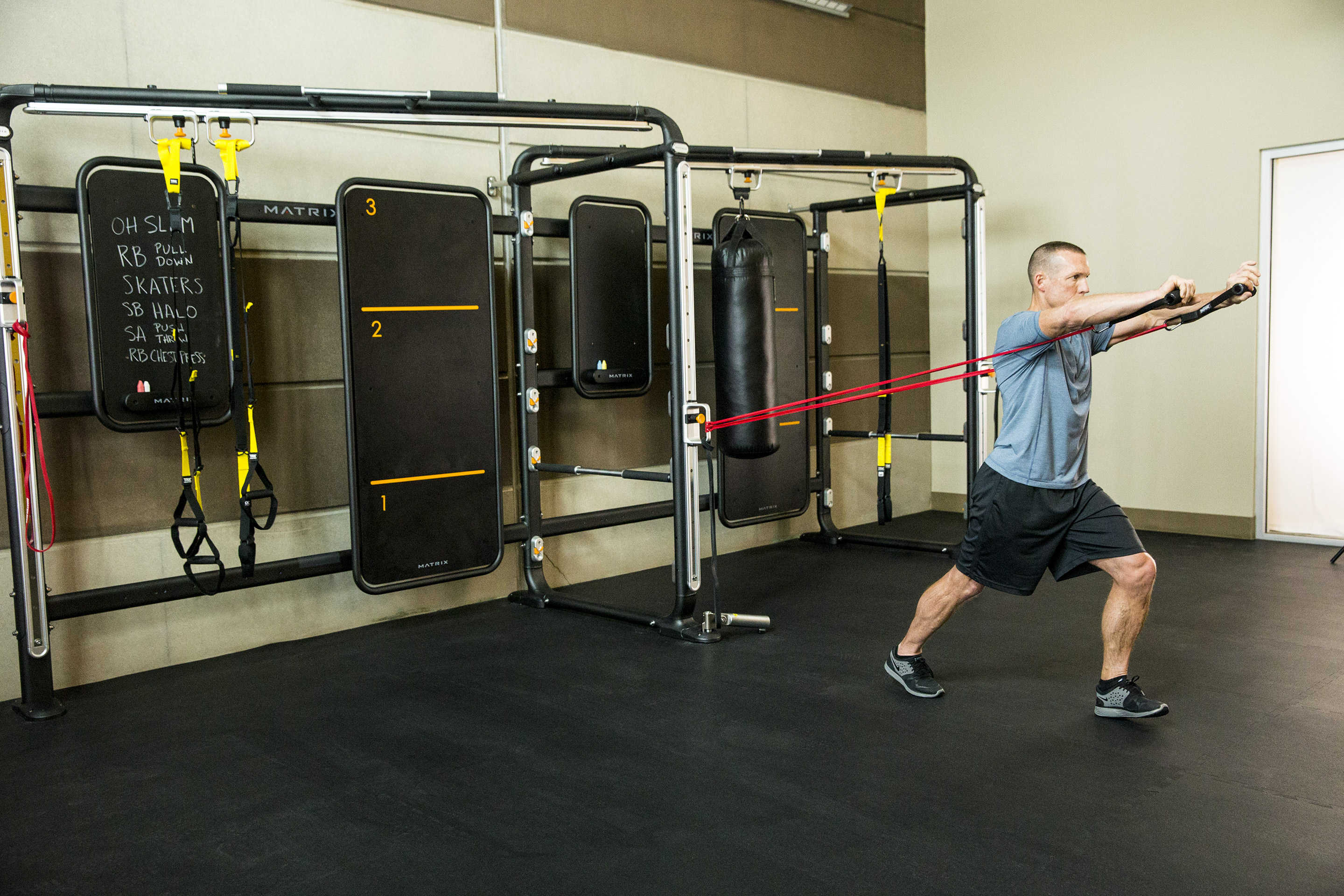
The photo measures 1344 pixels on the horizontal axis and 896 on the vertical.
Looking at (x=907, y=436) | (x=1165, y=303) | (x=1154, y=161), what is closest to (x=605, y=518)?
(x=907, y=436)

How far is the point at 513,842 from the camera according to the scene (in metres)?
2.36

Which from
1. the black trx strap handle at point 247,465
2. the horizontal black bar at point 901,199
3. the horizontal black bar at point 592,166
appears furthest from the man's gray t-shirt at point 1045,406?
the horizontal black bar at point 901,199

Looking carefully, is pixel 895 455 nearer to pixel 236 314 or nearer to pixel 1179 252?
pixel 1179 252

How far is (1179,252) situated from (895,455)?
6.91 ft

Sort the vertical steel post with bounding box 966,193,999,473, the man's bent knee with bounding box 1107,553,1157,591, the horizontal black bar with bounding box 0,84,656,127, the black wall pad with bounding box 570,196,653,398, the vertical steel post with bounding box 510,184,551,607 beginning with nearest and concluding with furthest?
the man's bent knee with bounding box 1107,553,1157,591, the horizontal black bar with bounding box 0,84,656,127, the vertical steel post with bounding box 510,184,551,607, the black wall pad with bounding box 570,196,653,398, the vertical steel post with bounding box 966,193,999,473

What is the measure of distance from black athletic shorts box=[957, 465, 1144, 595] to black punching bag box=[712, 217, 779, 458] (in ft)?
4.52

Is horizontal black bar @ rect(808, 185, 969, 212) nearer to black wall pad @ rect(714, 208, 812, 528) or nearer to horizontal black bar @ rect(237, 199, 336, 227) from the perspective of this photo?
black wall pad @ rect(714, 208, 812, 528)

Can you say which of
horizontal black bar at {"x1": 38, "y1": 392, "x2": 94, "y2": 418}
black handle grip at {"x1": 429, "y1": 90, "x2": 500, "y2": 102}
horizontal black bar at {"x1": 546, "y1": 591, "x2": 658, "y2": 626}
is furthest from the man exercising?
horizontal black bar at {"x1": 38, "y1": 392, "x2": 94, "y2": 418}

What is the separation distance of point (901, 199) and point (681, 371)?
91.3 inches

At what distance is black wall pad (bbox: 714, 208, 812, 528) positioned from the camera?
546cm

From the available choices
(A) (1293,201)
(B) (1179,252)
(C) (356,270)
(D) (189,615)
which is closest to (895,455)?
(B) (1179,252)

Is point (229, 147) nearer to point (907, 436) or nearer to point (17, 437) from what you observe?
point (17, 437)

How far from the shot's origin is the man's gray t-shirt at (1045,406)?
3.03 meters

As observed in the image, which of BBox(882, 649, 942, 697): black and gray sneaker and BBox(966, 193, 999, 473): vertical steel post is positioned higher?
BBox(966, 193, 999, 473): vertical steel post
